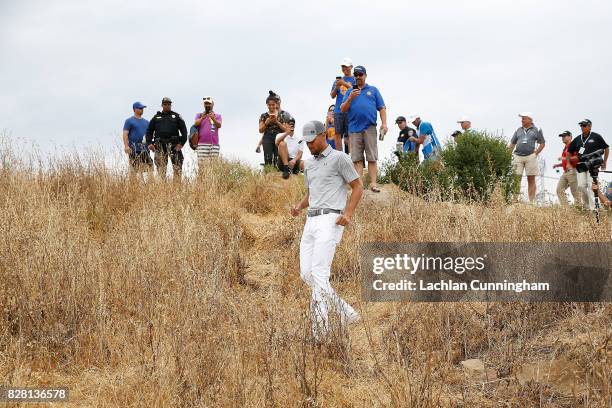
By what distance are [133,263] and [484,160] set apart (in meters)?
7.96

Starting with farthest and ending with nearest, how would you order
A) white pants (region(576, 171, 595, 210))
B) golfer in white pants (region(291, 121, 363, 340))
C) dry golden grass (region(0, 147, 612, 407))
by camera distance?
1. white pants (region(576, 171, 595, 210))
2. golfer in white pants (region(291, 121, 363, 340))
3. dry golden grass (region(0, 147, 612, 407))

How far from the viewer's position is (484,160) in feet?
40.9

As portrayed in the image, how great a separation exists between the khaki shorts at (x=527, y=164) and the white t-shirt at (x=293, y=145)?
4063mm

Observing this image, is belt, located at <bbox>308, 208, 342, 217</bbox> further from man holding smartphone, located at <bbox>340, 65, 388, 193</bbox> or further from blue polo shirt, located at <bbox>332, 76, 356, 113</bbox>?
blue polo shirt, located at <bbox>332, 76, 356, 113</bbox>

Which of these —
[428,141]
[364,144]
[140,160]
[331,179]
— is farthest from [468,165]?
[331,179]

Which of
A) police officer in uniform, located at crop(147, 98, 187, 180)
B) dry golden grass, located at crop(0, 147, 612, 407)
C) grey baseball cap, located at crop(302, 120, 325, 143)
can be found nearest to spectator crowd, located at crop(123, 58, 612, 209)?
police officer in uniform, located at crop(147, 98, 187, 180)

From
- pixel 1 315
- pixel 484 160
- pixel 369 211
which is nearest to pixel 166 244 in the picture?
pixel 1 315

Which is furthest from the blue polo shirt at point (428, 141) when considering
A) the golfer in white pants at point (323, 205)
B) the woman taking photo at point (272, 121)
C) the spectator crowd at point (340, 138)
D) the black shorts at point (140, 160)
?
the golfer in white pants at point (323, 205)

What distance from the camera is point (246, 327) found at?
484cm

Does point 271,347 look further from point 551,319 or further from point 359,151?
point 359,151

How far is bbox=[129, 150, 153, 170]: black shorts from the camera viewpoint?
1131 cm

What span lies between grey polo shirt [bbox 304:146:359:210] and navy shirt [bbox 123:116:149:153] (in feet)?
20.3

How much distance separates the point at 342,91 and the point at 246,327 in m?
6.48

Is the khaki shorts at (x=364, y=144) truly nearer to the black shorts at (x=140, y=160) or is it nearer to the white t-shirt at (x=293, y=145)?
the white t-shirt at (x=293, y=145)
